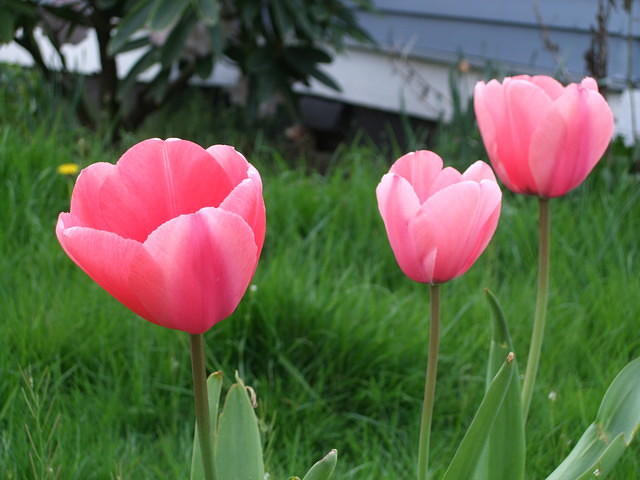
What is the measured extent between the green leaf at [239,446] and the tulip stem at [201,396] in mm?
216

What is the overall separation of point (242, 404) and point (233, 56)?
3.11 meters

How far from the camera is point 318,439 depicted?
5.60 feet

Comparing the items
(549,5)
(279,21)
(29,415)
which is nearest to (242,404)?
(29,415)

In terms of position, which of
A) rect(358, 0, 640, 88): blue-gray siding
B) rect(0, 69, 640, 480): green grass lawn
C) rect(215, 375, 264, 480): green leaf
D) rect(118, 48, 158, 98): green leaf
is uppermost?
rect(358, 0, 640, 88): blue-gray siding

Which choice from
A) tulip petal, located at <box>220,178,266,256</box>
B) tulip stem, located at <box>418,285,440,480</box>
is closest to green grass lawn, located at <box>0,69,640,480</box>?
tulip stem, located at <box>418,285,440,480</box>

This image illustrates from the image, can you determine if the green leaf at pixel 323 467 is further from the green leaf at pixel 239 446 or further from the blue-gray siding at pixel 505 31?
the blue-gray siding at pixel 505 31

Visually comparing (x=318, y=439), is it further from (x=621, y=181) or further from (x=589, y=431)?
(x=621, y=181)

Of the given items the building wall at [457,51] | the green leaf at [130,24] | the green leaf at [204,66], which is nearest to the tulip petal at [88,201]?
the green leaf at [130,24]

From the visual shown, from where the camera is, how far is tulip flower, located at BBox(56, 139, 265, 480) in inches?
25.8

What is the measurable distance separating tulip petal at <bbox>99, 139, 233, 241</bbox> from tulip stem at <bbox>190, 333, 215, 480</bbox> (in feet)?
0.37

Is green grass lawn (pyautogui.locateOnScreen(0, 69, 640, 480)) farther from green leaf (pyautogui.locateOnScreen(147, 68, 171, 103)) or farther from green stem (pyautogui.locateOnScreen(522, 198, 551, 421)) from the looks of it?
green leaf (pyautogui.locateOnScreen(147, 68, 171, 103))

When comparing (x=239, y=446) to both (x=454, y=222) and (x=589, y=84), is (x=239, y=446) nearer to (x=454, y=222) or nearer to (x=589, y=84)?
(x=454, y=222)

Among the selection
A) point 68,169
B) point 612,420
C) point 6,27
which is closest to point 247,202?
point 612,420

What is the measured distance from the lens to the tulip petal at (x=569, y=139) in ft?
3.08
